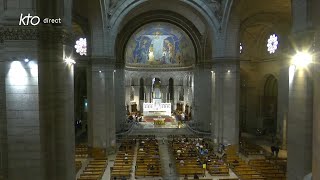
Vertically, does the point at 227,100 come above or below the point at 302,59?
below

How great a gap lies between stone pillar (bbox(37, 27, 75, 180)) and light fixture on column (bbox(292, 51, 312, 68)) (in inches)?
348

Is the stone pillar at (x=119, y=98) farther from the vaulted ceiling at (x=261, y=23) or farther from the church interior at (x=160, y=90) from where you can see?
the vaulted ceiling at (x=261, y=23)

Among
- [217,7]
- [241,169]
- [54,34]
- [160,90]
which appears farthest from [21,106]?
[160,90]

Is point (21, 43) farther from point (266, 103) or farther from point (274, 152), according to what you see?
point (266, 103)

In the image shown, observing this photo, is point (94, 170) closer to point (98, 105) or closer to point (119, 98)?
point (98, 105)

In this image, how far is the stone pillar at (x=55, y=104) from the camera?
10.7 metres

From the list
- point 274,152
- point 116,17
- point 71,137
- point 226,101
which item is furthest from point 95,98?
point 274,152

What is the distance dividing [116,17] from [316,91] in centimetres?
2155

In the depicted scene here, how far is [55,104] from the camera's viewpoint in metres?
11.4

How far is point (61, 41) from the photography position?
1128cm

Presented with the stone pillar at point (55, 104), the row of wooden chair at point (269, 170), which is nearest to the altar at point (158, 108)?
the row of wooden chair at point (269, 170)

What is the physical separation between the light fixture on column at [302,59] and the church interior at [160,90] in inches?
A: 2.1

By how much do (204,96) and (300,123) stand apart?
24.5 meters

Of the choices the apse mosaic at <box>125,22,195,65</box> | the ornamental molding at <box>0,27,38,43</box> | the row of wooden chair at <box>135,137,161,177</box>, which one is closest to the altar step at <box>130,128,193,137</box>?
the row of wooden chair at <box>135,137,161,177</box>
